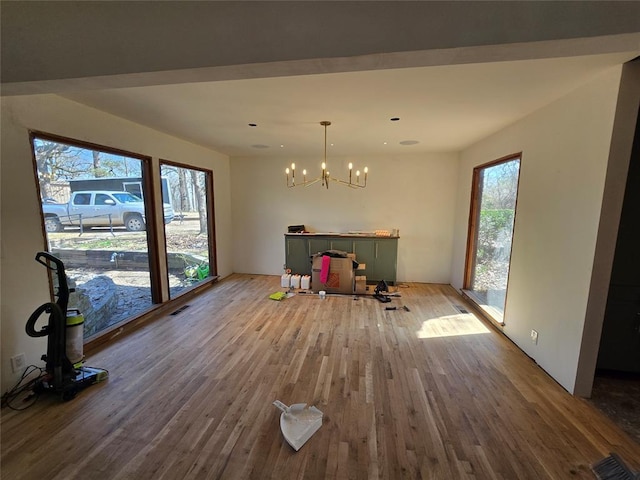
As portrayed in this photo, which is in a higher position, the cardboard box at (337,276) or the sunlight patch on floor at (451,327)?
the cardboard box at (337,276)

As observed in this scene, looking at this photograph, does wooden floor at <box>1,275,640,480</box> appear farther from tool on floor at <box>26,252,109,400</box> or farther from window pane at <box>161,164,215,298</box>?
window pane at <box>161,164,215,298</box>

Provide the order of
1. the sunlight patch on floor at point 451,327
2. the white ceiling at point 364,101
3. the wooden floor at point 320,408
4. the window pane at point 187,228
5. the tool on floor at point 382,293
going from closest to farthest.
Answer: the wooden floor at point 320,408, the white ceiling at point 364,101, the sunlight patch on floor at point 451,327, the window pane at point 187,228, the tool on floor at point 382,293

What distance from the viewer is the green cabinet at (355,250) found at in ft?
16.9

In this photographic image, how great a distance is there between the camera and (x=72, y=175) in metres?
2.81

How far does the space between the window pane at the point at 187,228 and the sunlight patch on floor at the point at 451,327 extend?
3797 mm

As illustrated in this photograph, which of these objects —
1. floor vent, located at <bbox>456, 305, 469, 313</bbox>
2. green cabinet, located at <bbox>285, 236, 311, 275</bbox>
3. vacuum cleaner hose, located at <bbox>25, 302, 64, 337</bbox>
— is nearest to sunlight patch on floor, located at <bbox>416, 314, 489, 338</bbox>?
floor vent, located at <bbox>456, 305, 469, 313</bbox>

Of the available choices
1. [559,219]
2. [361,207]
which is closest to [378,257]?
[361,207]

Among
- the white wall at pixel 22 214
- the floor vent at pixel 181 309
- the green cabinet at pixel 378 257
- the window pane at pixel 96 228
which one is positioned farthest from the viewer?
the green cabinet at pixel 378 257

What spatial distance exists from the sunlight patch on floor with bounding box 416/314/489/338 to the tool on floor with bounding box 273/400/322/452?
1822 millimetres

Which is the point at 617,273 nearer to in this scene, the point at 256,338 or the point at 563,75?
the point at 563,75

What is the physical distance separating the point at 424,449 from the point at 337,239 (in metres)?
3.78

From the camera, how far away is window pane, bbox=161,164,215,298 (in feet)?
14.0

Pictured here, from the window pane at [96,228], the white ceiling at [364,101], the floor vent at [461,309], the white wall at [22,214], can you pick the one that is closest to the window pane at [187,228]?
the window pane at [96,228]

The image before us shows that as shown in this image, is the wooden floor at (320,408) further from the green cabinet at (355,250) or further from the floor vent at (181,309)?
the green cabinet at (355,250)
